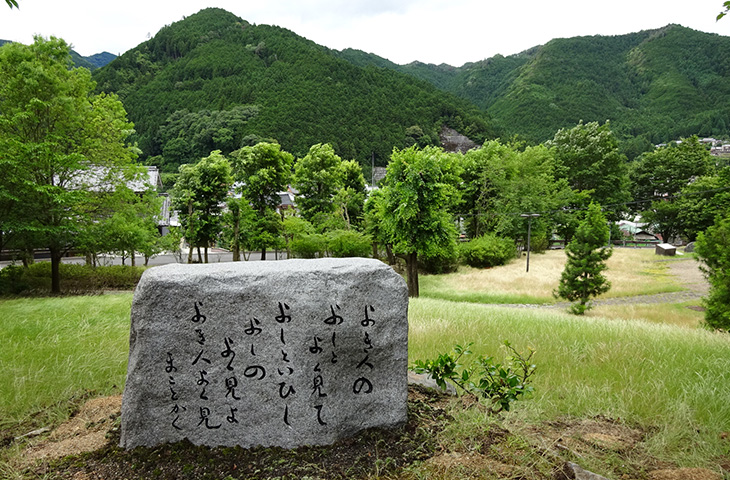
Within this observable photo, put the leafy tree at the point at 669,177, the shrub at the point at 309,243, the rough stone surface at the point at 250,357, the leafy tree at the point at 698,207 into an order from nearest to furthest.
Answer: the rough stone surface at the point at 250,357 → the shrub at the point at 309,243 → the leafy tree at the point at 698,207 → the leafy tree at the point at 669,177

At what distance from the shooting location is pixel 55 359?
5242 mm

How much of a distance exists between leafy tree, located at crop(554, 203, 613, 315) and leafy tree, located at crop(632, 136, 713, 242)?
34.9m

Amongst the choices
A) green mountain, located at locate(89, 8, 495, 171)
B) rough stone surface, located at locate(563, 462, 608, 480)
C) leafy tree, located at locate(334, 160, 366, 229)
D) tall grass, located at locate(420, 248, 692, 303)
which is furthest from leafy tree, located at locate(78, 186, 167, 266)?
green mountain, located at locate(89, 8, 495, 171)

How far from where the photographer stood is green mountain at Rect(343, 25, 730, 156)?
287ft

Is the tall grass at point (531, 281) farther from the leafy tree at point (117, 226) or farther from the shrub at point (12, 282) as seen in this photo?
the shrub at point (12, 282)

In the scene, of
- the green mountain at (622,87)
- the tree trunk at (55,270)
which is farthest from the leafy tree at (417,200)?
the green mountain at (622,87)

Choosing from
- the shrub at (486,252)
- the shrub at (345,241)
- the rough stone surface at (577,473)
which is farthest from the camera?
the shrub at (486,252)

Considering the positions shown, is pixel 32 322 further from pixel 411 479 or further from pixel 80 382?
pixel 411 479

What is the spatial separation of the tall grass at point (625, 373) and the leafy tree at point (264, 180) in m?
18.7

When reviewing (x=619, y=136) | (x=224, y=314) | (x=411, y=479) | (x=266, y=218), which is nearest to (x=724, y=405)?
(x=411, y=479)

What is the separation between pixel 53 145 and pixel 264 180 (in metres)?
12.4

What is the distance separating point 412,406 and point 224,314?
211 cm

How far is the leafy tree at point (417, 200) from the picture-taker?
1825cm

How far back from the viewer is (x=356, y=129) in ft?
214
